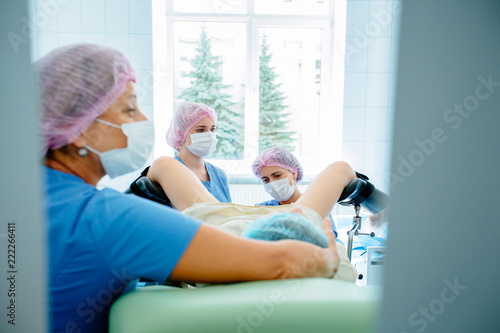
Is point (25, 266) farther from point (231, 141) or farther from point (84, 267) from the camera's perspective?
point (231, 141)

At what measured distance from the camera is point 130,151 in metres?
0.69

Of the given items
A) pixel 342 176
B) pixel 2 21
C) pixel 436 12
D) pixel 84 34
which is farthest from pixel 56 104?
pixel 84 34

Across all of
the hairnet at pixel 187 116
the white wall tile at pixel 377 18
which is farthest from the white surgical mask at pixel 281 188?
the white wall tile at pixel 377 18

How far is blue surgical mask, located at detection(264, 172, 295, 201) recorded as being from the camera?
1.71m

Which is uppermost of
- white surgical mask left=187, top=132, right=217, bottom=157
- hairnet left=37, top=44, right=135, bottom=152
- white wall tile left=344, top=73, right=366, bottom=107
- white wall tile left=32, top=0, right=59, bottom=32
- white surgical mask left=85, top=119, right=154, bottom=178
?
white wall tile left=32, top=0, right=59, bottom=32

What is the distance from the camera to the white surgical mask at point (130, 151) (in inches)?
26.5

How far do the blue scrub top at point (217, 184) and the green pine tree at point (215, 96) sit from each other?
3.95ft

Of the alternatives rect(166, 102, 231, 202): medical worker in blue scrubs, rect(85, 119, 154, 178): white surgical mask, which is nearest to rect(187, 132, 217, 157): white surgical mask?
rect(166, 102, 231, 202): medical worker in blue scrubs

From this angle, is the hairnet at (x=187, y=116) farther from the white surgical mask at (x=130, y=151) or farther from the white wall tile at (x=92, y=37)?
the white wall tile at (x=92, y=37)

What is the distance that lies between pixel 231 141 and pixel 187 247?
2568 mm

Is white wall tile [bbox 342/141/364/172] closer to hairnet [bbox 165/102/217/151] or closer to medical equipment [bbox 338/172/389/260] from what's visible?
hairnet [bbox 165/102/217/151]

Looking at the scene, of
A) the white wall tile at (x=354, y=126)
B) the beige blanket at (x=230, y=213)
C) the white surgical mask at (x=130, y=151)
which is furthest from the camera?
the white wall tile at (x=354, y=126)

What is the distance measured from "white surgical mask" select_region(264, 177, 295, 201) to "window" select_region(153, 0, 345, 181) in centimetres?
130

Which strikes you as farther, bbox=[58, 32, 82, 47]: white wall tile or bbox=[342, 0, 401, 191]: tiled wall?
bbox=[342, 0, 401, 191]: tiled wall
